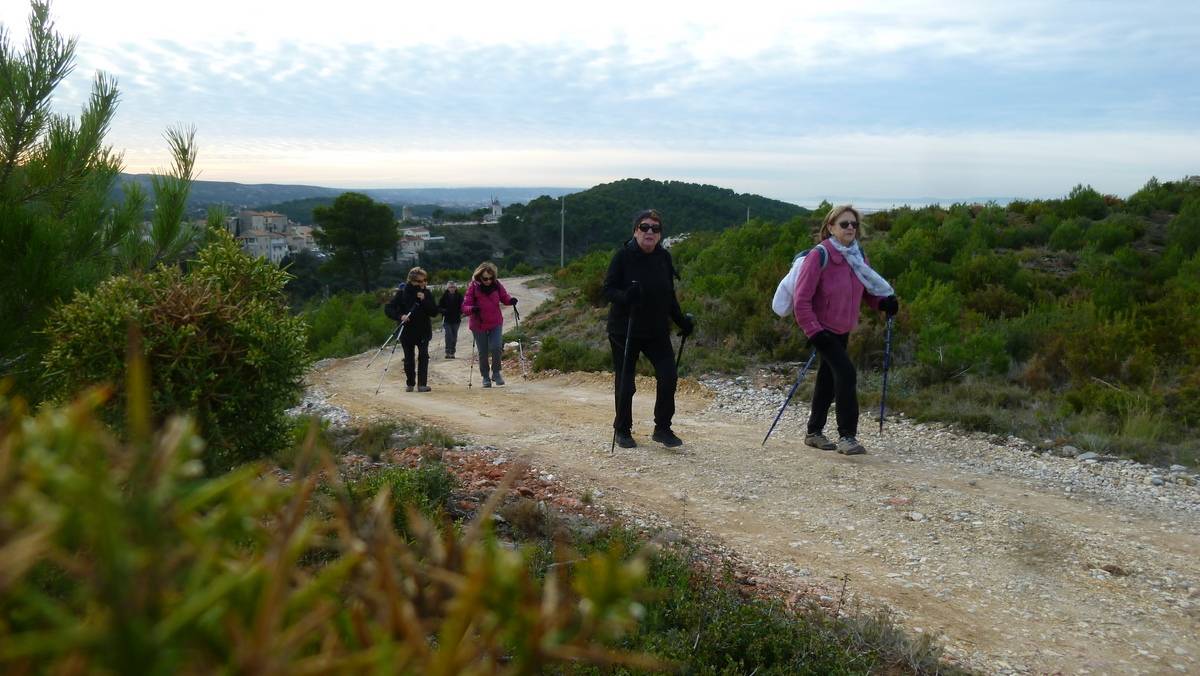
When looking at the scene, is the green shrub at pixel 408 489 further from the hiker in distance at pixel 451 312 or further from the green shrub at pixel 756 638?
the hiker in distance at pixel 451 312

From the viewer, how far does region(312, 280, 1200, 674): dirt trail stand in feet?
14.2

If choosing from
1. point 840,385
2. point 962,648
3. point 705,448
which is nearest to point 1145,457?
point 840,385

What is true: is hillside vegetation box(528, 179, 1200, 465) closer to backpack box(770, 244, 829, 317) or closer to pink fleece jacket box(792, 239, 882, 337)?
pink fleece jacket box(792, 239, 882, 337)

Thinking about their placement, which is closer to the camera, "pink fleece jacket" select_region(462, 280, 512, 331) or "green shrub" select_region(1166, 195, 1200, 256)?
"pink fleece jacket" select_region(462, 280, 512, 331)

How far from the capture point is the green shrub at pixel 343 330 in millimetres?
18516

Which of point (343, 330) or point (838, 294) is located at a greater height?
point (838, 294)

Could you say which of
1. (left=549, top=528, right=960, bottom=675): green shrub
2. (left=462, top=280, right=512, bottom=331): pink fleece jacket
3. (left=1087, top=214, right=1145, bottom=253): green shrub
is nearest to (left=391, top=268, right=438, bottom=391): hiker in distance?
(left=462, top=280, right=512, bottom=331): pink fleece jacket

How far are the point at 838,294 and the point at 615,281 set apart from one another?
74.1 inches

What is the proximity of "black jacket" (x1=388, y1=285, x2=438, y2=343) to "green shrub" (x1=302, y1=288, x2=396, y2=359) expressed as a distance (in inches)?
236

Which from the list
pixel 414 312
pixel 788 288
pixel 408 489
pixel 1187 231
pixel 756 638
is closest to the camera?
pixel 756 638

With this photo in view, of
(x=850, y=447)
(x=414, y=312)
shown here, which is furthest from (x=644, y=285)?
(x=414, y=312)

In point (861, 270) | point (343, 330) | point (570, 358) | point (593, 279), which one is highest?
point (861, 270)

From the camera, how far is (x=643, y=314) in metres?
7.37

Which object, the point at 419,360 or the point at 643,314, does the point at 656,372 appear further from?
the point at 419,360
